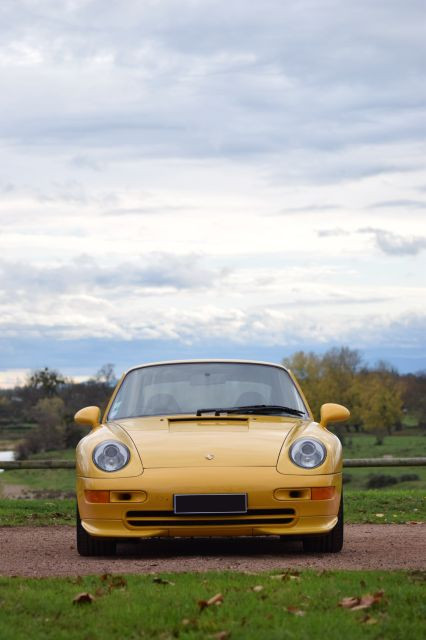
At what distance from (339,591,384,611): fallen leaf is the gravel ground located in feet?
4.76

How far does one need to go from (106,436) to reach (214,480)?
42.0 inches

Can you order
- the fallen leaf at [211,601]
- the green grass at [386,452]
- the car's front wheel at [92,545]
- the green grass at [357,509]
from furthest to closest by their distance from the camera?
the green grass at [386,452], the green grass at [357,509], the car's front wheel at [92,545], the fallen leaf at [211,601]

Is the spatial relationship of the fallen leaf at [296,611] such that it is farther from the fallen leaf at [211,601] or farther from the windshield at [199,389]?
the windshield at [199,389]

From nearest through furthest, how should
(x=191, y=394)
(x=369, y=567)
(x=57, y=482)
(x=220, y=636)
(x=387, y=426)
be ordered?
1. (x=220, y=636)
2. (x=369, y=567)
3. (x=191, y=394)
4. (x=57, y=482)
5. (x=387, y=426)

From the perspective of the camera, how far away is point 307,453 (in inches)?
307

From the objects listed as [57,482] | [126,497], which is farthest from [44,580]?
[57,482]

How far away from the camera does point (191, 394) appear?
9.03 metres

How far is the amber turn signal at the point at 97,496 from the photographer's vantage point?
764cm

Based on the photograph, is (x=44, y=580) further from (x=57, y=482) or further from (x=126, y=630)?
(x=57, y=482)

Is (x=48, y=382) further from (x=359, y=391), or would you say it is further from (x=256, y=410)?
(x=256, y=410)

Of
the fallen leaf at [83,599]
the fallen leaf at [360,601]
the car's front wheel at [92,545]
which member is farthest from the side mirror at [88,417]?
the fallen leaf at [360,601]

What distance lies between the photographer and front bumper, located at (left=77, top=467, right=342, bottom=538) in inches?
295

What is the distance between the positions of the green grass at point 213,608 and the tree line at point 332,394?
105 meters

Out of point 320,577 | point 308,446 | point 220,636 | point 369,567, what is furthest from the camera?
point 308,446
